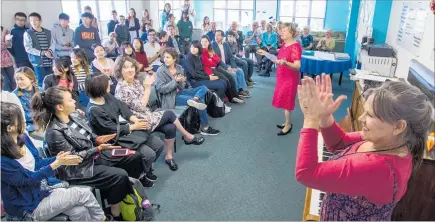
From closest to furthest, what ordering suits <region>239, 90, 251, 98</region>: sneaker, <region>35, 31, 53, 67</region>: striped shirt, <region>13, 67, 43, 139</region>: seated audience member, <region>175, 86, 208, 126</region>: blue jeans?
<region>13, 67, 43, 139</region>: seated audience member, <region>175, 86, 208, 126</region>: blue jeans, <region>35, 31, 53, 67</region>: striped shirt, <region>239, 90, 251, 98</region>: sneaker

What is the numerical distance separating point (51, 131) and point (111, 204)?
683 millimetres

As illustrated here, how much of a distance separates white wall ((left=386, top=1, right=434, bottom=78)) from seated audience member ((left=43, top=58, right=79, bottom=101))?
134 inches

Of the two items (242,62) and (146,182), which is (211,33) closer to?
(242,62)

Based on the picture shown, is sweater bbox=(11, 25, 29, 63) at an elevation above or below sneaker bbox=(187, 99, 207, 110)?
above

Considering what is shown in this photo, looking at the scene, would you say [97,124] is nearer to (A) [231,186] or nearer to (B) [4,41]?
(A) [231,186]

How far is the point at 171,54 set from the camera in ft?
12.5

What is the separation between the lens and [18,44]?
15.8 ft

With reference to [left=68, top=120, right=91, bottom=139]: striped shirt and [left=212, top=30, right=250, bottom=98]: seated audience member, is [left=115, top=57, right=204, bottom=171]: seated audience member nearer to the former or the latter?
[left=68, top=120, right=91, bottom=139]: striped shirt

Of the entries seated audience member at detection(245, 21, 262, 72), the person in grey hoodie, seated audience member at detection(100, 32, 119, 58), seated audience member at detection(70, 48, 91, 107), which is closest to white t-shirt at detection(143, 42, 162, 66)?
seated audience member at detection(100, 32, 119, 58)

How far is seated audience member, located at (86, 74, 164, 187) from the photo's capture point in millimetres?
2547

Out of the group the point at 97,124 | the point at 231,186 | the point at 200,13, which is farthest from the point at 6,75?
the point at 200,13

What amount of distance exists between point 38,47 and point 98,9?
4.07 meters

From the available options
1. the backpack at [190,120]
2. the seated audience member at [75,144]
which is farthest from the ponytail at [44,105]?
the backpack at [190,120]

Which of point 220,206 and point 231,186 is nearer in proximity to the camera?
point 220,206
